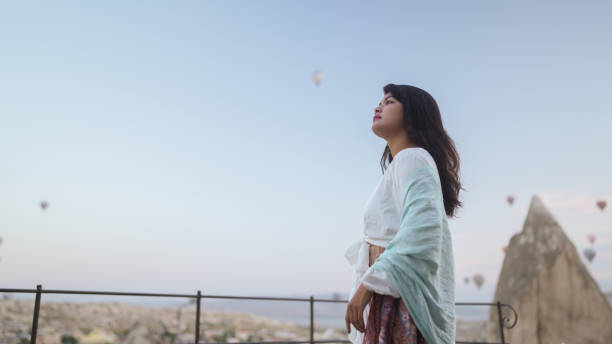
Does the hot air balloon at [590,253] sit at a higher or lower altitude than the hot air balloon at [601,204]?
lower

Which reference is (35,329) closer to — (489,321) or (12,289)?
(12,289)

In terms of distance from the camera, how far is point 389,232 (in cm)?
138

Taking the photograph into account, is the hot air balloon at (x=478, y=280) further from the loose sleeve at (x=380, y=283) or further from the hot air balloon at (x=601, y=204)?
the loose sleeve at (x=380, y=283)

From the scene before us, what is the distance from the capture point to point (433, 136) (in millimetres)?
1567

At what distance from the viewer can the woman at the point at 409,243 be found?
3.90 ft

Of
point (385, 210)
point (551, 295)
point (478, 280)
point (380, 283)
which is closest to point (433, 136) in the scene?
point (385, 210)

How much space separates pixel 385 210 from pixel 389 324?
379mm

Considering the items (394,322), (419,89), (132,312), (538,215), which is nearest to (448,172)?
(419,89)

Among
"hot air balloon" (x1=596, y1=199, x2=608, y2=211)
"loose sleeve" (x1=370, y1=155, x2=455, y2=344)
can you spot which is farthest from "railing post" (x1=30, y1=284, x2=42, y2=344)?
"hot air balloon" (x1=596, y1=199, x2=608, y2=211)

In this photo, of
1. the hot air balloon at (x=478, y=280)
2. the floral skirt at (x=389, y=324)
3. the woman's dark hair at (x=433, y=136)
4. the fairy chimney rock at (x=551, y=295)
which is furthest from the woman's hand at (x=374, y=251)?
the hot air balloon at (x=478, y=280)

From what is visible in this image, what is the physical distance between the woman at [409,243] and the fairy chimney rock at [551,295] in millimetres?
10490

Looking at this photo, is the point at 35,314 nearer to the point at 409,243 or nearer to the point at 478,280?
the point at 409,243

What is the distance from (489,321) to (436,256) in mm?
11606

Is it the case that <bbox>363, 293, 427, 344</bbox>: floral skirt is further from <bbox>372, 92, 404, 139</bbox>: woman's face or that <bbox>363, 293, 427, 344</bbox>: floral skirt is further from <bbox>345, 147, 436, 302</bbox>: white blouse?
<bbox>372, 92, 404, 139</bbox>: woman's face
